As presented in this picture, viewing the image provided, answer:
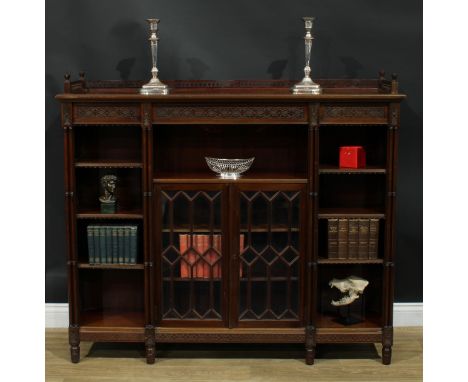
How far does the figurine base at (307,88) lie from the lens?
387cm

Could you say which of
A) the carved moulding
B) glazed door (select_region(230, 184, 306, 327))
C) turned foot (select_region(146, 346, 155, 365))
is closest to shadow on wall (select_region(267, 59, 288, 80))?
the carved moulding

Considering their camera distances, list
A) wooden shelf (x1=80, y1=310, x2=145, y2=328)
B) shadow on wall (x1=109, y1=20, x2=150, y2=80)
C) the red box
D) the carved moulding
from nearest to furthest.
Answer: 1. the carved moulding
2. the red box
3. wooden shelf (x1=80, y1=310, x2=145, y2=328)
4. shadow on wall (x1=109, y1=20, x2=150, y2=80)

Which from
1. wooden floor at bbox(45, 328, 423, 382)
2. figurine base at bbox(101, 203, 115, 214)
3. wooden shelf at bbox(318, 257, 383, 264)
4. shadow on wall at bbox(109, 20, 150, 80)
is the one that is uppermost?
shadow on wall at bbox(109, 20, 150, 80)

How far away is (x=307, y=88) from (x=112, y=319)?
1.70 m

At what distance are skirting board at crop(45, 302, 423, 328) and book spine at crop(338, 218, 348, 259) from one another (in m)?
0.73

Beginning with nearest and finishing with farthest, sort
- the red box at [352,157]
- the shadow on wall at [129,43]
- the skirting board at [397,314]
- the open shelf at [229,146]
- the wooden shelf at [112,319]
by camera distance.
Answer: the red box at [352,157] → the wooden shelf at [112,319] → the open shelf at [229,146] → the shadow on wall at [129,43] → the skirting board at [397,314]

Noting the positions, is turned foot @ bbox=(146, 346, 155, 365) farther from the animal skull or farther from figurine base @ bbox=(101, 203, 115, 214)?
the animal skull

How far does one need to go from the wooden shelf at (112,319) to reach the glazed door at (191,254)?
0.20m

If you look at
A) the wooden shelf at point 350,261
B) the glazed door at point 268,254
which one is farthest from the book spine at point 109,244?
the wooden shelf at point 350,261

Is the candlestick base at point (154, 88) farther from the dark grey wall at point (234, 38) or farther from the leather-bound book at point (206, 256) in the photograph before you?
the leather-bound book at point (206, 256)

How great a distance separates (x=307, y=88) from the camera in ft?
12.7

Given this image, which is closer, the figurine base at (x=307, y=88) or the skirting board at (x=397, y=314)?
the figurine base at (x=307, y=88)

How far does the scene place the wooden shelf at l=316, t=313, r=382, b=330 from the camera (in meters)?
3.98

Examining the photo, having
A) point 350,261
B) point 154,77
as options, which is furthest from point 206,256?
point 154,77
